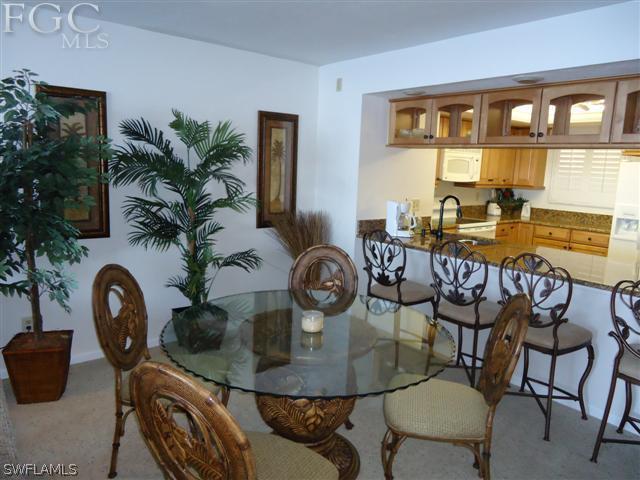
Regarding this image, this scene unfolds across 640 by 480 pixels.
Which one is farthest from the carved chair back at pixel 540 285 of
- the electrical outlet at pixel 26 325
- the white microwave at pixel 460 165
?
the electrical outlet at pixel 26 325

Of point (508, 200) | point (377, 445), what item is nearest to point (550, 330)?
point (377, 445)

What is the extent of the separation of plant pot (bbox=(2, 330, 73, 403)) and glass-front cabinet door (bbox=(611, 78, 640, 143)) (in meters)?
3.71

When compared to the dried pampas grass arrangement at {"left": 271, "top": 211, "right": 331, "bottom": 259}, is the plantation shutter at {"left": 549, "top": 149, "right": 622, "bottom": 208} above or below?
above

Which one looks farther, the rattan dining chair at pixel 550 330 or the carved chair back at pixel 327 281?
the carved chair back at pixel 327 281

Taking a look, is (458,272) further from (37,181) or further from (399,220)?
(37,181)

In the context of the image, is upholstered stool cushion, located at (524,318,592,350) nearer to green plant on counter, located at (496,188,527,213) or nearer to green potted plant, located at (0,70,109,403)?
green potted plant, located at (0,70,109,403)

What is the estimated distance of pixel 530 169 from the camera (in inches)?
249

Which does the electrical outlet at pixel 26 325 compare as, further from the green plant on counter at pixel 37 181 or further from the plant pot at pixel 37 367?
the green plant on counter at pixel 37 181

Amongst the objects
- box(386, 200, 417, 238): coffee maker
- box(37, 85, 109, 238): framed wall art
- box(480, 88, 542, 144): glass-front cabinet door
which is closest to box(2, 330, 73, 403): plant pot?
box(37, 85, 109, 238): framed wall art

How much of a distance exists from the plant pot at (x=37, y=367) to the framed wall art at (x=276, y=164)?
1958mm

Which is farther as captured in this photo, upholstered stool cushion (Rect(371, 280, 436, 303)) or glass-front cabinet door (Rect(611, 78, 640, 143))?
upholstered stool cushion (Rect(371, 280, 436, 303))

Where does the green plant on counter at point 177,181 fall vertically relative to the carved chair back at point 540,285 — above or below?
above

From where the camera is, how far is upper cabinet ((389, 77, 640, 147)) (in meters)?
2.96

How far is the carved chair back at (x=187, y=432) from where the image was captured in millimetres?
1205
